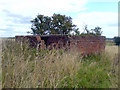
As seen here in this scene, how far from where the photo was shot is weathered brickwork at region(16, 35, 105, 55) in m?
7.08

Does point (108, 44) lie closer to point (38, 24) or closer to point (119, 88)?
point (119, 88)

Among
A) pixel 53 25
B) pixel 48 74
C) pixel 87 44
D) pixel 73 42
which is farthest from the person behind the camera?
pixel 53 25

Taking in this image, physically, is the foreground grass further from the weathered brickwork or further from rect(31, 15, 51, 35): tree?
rect(31, 15, 51, 35): tree

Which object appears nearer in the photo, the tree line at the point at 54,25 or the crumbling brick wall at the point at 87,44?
the crumbling brick wall at the point at 87,44

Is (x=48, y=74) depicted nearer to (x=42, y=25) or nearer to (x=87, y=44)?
(x=87, y=44)

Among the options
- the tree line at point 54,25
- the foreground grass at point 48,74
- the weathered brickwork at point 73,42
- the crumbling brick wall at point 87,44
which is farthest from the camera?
the tree line at point 54,25

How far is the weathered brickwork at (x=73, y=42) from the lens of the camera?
7081 millimetres

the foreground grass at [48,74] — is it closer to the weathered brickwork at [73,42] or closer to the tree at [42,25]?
the weathered brickwork at [73,42]

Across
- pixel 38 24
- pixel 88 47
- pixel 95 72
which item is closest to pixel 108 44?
pixel 88 47

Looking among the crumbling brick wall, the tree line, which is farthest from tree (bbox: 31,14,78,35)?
the crumbling brick wall

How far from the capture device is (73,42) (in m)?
7.18

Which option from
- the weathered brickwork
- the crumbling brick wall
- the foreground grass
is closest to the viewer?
the foreground grass

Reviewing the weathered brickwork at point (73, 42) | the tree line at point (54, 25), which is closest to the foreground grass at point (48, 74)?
the weathered brickwork at point (73, 42)

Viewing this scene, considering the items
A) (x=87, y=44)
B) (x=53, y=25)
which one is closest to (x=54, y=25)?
(x=53, y=25)
